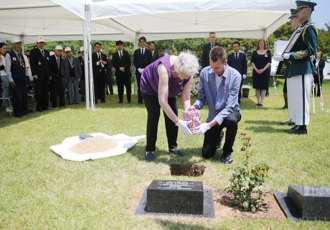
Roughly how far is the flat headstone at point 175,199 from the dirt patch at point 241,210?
248 millimetres

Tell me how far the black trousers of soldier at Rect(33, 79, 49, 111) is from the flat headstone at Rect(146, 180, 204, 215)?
24.7ft

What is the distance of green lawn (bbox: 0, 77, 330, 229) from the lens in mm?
2645

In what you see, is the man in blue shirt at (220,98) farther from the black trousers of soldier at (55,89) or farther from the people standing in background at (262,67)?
the black trousers of soldier at (55,89)

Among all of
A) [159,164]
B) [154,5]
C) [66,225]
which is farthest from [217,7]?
[66,225]

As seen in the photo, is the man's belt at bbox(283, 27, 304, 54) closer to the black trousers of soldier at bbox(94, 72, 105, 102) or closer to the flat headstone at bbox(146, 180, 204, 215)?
the flat headstone at bbox(146, 180, 204, 215)

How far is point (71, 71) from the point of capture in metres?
10.9

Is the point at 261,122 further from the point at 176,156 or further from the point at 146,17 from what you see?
the point at 146,17

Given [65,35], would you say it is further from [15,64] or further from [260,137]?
[260,137]

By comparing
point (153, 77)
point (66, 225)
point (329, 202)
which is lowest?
point (66, 225)

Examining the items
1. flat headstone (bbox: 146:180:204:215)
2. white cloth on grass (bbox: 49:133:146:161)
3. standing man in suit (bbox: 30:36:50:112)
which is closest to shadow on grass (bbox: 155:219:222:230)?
flat headstone (bbox: 146:180:204:215)

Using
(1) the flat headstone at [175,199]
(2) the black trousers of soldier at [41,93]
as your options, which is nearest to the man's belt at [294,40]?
(1) the flat headstone at [175,199]

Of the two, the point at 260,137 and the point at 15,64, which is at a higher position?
the point at 15,64

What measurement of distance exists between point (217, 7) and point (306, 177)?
573cm

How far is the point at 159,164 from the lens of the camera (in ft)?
13.8
